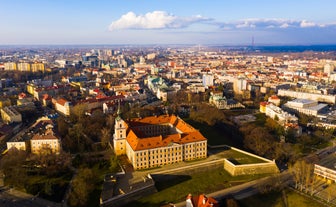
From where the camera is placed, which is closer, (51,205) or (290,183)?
(51,205)

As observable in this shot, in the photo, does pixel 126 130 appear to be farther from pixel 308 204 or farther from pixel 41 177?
pixel 308 204

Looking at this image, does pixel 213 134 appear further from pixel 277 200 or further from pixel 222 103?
pixel 222 103

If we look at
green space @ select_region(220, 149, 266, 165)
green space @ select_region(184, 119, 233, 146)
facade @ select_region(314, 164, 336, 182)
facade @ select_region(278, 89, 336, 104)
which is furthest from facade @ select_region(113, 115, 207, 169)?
facade @ select_region(278, 89, 336, 104)

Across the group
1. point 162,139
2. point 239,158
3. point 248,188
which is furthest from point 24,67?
point 248,188

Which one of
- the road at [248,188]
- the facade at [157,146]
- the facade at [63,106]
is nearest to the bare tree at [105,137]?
the facade at [157,146]

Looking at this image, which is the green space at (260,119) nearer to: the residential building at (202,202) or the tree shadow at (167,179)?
the tree shadow at (167,179)

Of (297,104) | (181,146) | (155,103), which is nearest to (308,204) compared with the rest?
(181,146)

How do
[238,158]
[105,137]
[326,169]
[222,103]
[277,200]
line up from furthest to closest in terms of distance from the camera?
1. [222,103]
2. [105,137]
3. [238,158]
4. [326,169]
5. [277,200]

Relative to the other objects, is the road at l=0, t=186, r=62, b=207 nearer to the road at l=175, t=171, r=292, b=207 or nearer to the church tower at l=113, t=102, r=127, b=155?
the church tower at l=113, t=102, r=127, b=155
